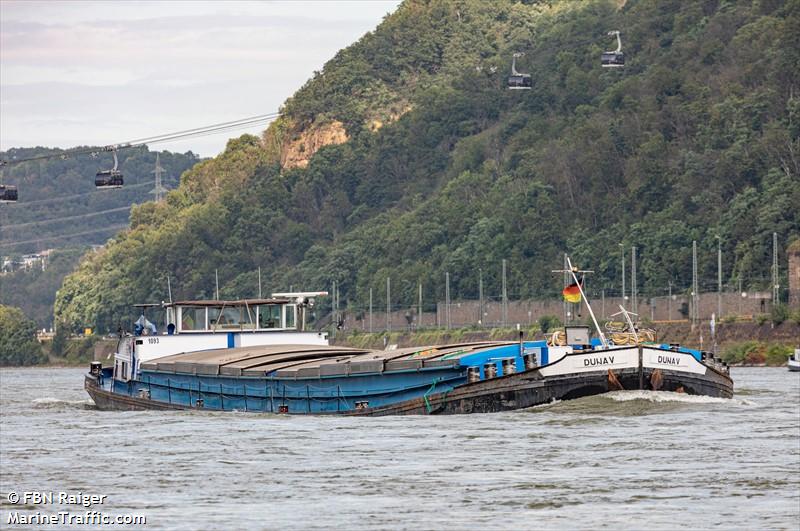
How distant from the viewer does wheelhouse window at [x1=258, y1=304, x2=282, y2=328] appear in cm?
7012

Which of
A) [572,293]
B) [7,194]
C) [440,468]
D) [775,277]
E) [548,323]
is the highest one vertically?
[7,194]

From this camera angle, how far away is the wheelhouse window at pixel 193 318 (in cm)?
7012

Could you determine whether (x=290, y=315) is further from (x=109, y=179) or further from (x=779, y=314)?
(x=779, y=314)

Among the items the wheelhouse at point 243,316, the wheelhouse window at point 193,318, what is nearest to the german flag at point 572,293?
the wheelhouse at point 243,316

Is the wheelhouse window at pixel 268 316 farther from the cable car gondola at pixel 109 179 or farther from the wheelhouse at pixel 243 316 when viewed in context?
the cable car gondola at pixel 109 179

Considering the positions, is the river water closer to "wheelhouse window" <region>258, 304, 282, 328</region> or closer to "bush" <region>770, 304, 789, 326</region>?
"wheelhouse window" <region>258, 304, 282, 328</region>

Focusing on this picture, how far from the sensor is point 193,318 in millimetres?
71062

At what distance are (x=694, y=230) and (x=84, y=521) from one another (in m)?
151

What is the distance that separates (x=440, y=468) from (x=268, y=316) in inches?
1147

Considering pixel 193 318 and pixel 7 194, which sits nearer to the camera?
pixel 193 318

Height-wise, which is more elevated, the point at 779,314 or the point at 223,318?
the point at 223,318

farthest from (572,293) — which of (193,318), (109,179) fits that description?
(109,179)

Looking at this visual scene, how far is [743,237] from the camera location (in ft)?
571

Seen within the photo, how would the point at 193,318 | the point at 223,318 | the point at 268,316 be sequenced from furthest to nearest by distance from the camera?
the point at 193,318, the point at 268,316, the point at 223,318
